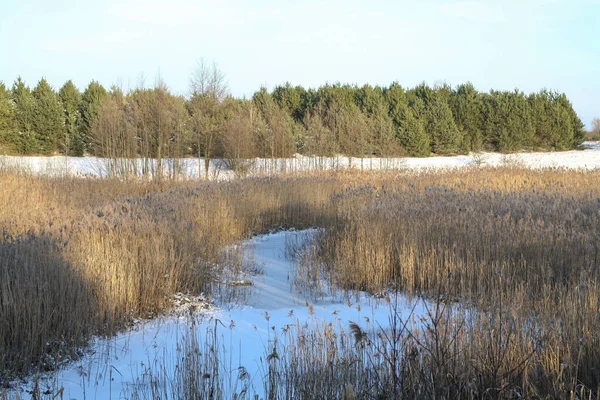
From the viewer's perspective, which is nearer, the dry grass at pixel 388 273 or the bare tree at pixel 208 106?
the dry grass at pixel 388 273

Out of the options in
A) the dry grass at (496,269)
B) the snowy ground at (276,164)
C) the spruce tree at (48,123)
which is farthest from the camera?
the spruce tree at (48,123)

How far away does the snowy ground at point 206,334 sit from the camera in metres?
3.58

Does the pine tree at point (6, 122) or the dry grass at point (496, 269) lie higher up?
the pine tree at point (6, 122)

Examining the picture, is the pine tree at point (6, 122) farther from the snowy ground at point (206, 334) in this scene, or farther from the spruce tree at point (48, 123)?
the snowy ground at point (206, 334)

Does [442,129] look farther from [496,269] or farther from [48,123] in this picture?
[496,269]

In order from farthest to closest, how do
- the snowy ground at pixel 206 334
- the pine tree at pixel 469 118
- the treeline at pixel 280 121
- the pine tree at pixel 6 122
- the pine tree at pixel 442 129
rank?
the pine tree at pixel 469 118 → the pine tree at pixel 442 129 → the pine tree at pixel 6 122 → the treeline at pixel 280 121 → the snowy ground at pixel 206 334

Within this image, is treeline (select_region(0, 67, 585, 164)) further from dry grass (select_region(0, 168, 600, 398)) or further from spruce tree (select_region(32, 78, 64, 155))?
dry grass (select_region(0, 168, 600, 398))

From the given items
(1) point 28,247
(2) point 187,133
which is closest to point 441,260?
(1) point 28,247


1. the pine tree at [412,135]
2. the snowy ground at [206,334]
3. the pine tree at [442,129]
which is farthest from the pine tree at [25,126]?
the snowy ground at [206,334]

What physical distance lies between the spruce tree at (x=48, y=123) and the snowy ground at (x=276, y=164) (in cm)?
150

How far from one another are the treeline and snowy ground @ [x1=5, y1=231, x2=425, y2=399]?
12803 mm

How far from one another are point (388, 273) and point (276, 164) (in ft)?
53.7

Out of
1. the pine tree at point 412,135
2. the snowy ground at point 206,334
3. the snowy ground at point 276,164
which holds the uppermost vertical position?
the pine tree at point 412,135

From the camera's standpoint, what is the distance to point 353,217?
311 inches
